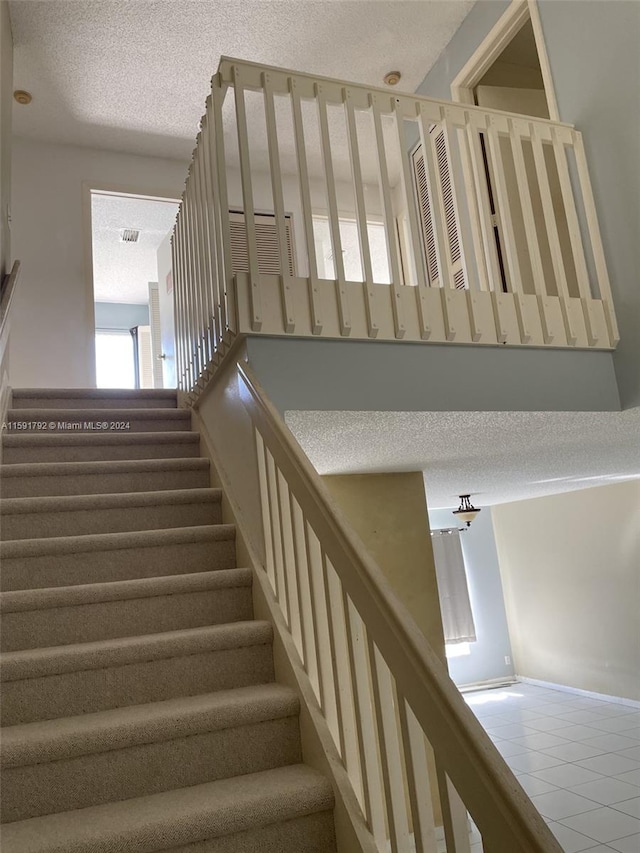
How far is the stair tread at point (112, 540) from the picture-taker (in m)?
2.41

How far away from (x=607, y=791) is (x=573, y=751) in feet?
3.49

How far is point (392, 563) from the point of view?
16.5ft

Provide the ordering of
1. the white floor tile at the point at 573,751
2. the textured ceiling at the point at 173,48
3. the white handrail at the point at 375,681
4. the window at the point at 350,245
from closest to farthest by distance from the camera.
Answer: the white handrail at the point at 375,681
the textured ceiling at the point at 173,48
the white floor tile at the point at 573,751
the window at the point at 350,245

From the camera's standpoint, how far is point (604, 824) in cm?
481

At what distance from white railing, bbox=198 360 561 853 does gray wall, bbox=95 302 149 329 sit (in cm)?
727

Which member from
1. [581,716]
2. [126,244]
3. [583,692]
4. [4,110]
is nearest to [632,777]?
[581,716]

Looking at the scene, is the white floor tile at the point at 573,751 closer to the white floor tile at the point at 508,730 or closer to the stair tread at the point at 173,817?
the white floor tile at the point at 508,730

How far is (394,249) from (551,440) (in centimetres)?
165

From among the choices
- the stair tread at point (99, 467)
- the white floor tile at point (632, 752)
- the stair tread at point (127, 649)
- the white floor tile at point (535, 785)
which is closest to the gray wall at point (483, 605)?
the white floor tile at point (632, 752)

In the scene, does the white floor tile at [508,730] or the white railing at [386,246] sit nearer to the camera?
the white railing at [386,246]

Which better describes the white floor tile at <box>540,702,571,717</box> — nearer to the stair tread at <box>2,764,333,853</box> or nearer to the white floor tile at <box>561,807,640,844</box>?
the white floor tile at <box>561,807,640,844</box>

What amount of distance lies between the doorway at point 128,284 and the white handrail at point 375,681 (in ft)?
10.9

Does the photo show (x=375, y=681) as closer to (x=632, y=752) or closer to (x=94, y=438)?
(x=94, y=438)

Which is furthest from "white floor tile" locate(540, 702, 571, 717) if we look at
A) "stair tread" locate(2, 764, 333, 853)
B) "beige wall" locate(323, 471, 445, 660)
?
"stair tread" locate(2, 764, 333, 853)
